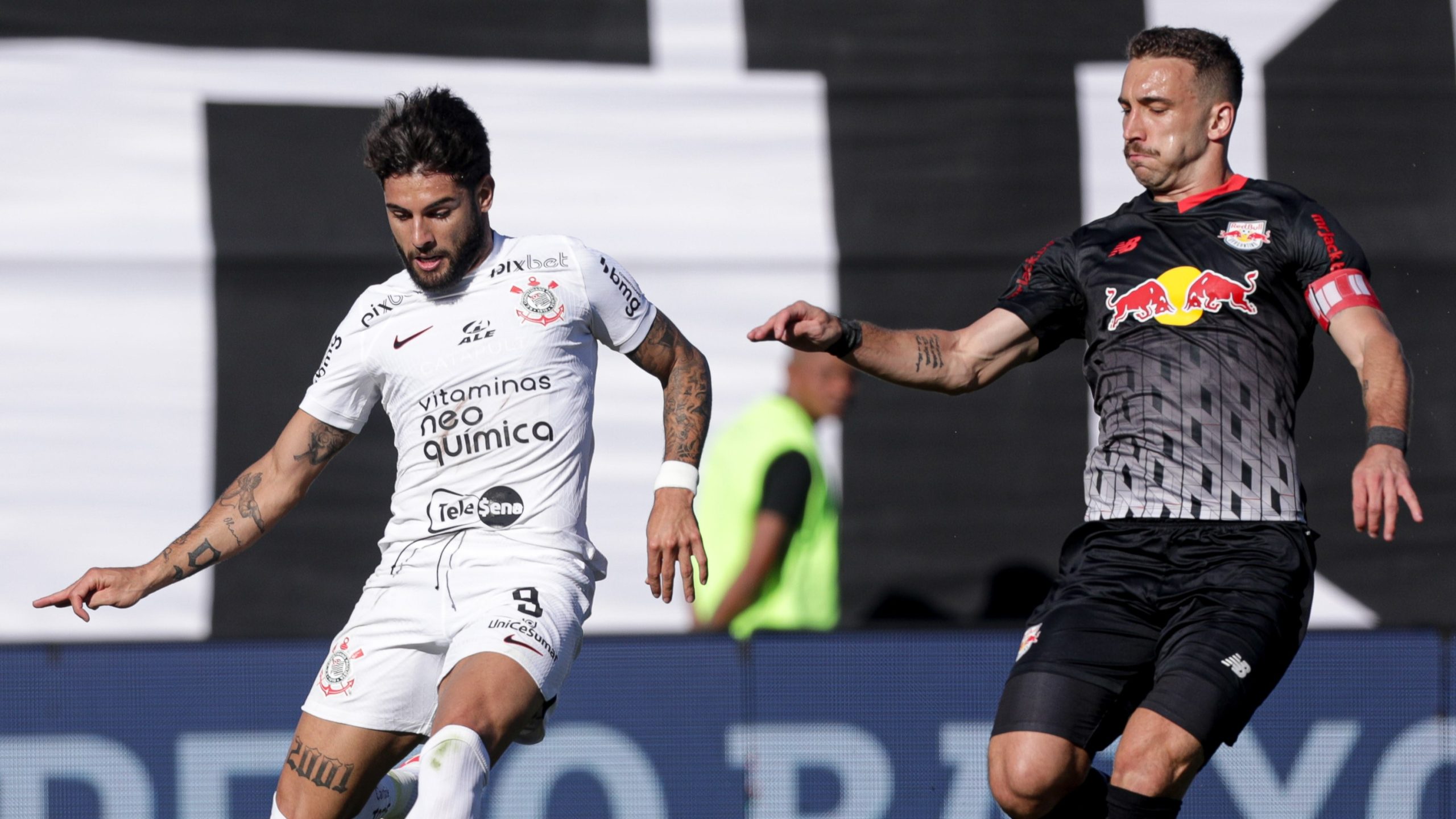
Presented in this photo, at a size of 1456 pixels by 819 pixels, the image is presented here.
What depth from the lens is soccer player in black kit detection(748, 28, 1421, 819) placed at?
3135 mm

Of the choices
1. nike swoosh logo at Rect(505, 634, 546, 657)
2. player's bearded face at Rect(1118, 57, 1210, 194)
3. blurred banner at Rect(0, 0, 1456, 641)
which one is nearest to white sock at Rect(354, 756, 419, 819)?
nike swoosh logo at Rect(505, 634, 546, 657)

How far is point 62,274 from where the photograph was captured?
226 inches

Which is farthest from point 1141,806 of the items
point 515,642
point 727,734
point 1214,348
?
point 727,734

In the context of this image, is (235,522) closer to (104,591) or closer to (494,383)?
(104,591)

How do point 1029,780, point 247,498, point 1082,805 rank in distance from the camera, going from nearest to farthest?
point 1029,780, point 1082,805, point 247,498

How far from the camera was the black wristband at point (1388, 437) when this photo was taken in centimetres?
302

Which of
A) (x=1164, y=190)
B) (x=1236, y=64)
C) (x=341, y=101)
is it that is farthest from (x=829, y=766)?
(x=341, y=101)

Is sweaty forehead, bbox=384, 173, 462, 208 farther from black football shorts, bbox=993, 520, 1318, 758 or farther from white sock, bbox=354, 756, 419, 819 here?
black football shorts, bbox=993, 520, 1318, 758

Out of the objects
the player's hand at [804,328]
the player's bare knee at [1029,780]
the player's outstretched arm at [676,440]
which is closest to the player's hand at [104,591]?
the player's outstretched arm at [676,440]

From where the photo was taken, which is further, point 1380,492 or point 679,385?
point 679,385

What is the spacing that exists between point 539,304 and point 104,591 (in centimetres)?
129

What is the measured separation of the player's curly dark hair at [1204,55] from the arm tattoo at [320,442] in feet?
→ 7.48

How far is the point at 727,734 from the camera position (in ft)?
15.6

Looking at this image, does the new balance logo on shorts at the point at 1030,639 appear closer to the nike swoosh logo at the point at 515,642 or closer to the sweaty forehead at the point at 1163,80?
the nike swoosh logo at the point at 515,642
